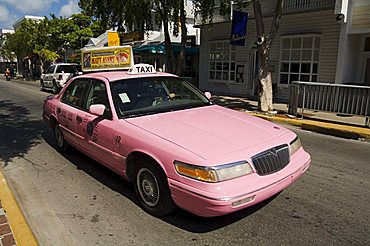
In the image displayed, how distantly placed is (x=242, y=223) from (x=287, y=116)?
7510mm

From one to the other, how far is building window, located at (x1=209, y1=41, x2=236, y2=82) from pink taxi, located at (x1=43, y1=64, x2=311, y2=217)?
1298cm

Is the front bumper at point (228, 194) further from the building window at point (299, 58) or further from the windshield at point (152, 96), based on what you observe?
the building window at point (299, 58)

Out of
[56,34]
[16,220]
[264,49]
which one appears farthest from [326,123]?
[56,34]

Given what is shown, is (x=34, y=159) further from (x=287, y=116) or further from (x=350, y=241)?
(x=287, y=116)

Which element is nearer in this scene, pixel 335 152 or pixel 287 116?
pixel 335 152

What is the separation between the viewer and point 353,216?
3615 millimetres

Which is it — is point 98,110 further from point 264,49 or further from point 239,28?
point 239,28

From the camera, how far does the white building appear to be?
39.3 ft

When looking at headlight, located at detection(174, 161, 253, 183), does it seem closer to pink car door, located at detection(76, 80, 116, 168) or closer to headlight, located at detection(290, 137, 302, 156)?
headlight, located at detection(290, 137, 302, 156)

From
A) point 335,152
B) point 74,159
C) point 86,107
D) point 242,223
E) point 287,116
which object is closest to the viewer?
point 242,223

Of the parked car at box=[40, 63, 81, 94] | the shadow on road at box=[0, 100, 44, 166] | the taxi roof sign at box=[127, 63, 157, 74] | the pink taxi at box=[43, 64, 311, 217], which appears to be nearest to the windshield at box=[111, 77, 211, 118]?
the pink taxi at box=[43, 64, 311, 217]

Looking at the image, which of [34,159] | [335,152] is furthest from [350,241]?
[34,159]

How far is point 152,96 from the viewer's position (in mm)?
4426

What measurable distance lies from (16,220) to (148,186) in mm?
1462
